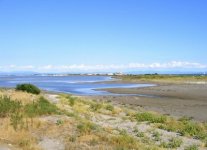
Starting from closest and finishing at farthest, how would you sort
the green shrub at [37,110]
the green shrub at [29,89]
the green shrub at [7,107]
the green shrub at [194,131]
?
the green shrub at [194,131] → the green shrub at [7,107] → the green shrub at [37,110] → the green shrub at [29,89]

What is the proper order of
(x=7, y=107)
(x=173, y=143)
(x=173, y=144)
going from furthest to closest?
(x=7, y=107) → (x=173, y=143) → (x=173, y=144)

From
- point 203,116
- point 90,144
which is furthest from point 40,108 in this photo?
point 203,116

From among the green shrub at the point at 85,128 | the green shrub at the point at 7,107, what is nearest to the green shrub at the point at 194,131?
the green shrub at the point at 85,128

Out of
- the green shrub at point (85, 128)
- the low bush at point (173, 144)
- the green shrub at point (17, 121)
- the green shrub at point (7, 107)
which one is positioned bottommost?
the low bush at point (173, 144)

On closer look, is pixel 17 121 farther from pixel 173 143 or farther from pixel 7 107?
pixel 173 143

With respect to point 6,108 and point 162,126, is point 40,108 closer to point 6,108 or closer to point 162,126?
point 6,108

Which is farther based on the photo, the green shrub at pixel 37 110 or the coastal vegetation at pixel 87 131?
the green shrub at pixel 37 110

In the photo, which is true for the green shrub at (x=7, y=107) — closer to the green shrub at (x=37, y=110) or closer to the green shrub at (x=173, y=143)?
the green shrub at (x=37, y=110)

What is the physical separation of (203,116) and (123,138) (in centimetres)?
1595

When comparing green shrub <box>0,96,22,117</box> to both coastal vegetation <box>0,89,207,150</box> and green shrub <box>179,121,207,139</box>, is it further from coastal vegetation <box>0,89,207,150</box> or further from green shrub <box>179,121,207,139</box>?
green shrub <box>179,121,207,139</box>

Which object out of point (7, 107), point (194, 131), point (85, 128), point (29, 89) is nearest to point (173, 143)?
point (194, 131)

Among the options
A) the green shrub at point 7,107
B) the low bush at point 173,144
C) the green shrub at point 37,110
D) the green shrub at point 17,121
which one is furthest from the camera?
the green shrub at point 37,110

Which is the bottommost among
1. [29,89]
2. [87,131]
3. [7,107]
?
Result: [87,131]

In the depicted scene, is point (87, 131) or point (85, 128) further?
point (85, 128)
